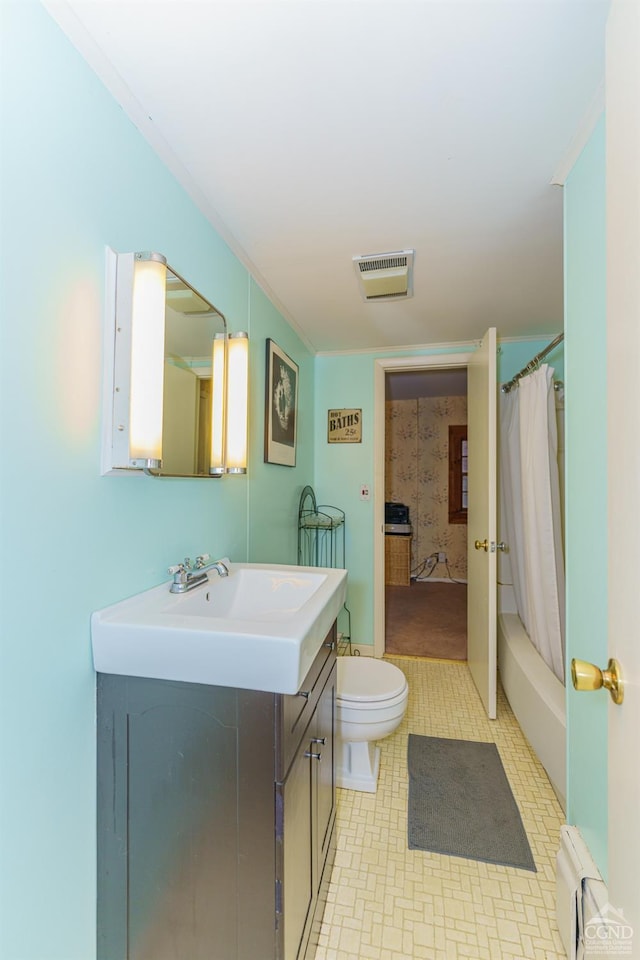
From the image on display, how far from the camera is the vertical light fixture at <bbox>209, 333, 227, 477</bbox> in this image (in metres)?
1.35

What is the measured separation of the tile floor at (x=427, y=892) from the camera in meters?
1.10

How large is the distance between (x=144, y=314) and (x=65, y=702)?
87 centimetres

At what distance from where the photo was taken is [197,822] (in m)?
0.85

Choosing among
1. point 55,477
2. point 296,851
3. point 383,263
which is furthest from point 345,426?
point 296,851

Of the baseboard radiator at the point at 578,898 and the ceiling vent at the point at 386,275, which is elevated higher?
the ceiling vent at the point at 386,275

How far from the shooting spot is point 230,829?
827 mm

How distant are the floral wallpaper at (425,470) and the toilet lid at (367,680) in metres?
3.41

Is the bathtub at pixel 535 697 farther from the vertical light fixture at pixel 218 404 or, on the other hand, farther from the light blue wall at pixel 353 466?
the vertical light fixture at pixel 218 404

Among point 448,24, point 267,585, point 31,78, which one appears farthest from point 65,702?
point 448,24

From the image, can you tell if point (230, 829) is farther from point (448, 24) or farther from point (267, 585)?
point (448, 24)

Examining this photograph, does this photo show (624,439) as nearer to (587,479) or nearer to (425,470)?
(587,479)

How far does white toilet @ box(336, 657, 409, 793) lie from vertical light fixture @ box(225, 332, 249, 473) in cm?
102

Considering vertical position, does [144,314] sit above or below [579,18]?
below

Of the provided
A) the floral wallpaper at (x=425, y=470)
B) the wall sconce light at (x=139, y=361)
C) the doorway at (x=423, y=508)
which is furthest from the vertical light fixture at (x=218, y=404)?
the floral wallpaper at (x=425, y=470)
